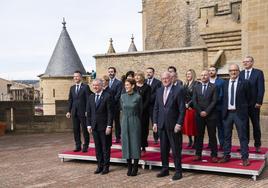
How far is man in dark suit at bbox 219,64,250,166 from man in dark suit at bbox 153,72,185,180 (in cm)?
95

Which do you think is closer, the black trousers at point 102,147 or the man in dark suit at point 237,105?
the man in dark suit at point 237,105

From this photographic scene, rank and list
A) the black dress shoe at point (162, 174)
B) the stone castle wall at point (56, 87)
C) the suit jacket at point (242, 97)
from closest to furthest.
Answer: the suit jacket at point (242, 97)
the black dress shoe at point (162, 174)
the stone castle wall at point (56, 87)

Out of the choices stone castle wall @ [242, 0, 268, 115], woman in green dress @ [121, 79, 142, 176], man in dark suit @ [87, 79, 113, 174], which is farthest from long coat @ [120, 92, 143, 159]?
stone castle wall @ [242, 0, 268, 115]

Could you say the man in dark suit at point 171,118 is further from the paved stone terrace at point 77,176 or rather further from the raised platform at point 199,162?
the raised platform at point 199,162

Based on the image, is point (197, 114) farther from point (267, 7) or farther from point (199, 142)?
point (267, 7)

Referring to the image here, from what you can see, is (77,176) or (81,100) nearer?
(77,176)

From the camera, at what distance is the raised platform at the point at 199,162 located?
729 centimetres

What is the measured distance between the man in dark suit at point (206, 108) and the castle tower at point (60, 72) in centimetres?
2564

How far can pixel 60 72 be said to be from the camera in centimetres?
3328

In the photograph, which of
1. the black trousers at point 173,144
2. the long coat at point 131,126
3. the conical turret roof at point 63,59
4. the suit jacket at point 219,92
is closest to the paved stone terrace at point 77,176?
the black trousers at point 173,144

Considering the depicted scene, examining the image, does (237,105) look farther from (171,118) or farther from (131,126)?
(131,126)

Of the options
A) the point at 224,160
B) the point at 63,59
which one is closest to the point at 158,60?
the point at 63,59

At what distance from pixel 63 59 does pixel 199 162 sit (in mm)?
27035

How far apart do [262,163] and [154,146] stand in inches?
103
